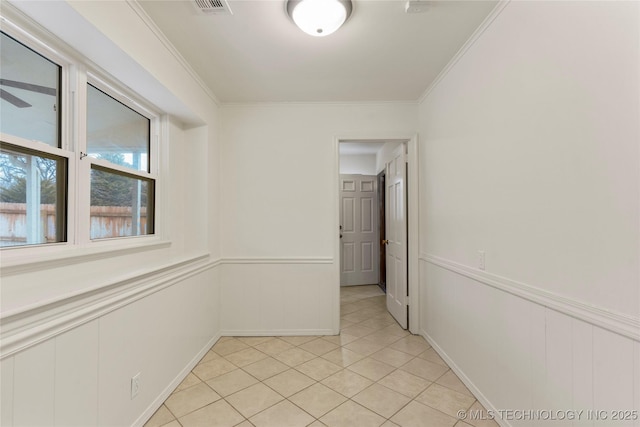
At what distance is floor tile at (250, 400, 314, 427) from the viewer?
1639 millimetres

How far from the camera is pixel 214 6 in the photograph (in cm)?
158

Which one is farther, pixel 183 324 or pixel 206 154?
pixel 206 154

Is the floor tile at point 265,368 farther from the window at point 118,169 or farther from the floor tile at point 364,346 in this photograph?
the window at point 118,169

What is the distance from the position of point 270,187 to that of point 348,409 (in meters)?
2.07

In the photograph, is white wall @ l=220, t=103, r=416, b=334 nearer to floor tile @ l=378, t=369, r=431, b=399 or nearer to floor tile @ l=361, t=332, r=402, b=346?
floor tile @ l=361, t=332, r=402, b=346

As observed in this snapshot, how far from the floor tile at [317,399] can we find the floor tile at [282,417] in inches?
2.1

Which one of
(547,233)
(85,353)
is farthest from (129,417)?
(547,233)

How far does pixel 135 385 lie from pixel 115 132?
157cm

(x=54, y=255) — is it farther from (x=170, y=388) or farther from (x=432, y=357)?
(x=432, y=357)

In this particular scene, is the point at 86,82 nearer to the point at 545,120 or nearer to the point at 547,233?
the point at 545,120

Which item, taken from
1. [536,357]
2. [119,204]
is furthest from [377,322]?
[119,204]

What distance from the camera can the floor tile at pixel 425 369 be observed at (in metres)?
2.14

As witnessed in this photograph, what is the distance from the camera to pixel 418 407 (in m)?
1.78

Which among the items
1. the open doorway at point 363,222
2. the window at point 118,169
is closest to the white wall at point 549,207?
the window at point 118,169
